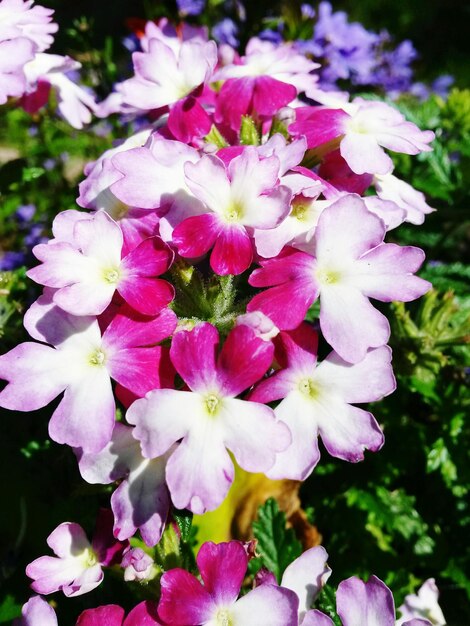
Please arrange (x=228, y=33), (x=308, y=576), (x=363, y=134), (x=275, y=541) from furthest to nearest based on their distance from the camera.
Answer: (x=228, y=33) < (x=275, y=541) < (x=363, y=134) < (x=308, y=576)

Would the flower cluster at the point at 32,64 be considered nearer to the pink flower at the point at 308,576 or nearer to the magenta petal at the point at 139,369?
the magenta petal at the point at 139,369

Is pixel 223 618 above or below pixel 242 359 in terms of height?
below

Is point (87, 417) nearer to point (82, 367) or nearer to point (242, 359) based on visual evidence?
point (82, 367)

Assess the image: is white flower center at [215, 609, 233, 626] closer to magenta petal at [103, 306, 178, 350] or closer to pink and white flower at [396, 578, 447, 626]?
magenta petal at [103, 306, 178, 350]

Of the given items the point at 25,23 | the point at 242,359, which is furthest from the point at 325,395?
the point at 25,23

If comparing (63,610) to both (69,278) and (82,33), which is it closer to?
(69,278)

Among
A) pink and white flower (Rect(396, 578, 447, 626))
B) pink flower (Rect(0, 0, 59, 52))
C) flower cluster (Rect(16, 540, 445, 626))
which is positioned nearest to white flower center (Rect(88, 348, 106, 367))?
flower cluster (Rect(16, 540, 445, 626))
